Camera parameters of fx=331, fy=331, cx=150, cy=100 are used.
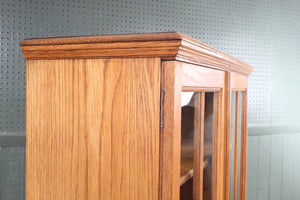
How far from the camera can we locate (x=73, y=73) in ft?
2.93

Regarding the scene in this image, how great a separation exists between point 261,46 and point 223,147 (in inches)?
63.5

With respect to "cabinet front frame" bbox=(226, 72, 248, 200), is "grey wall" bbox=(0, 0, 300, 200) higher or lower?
higher

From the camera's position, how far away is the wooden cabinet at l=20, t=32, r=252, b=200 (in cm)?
77

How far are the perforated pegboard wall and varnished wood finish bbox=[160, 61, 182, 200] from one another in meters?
1.21

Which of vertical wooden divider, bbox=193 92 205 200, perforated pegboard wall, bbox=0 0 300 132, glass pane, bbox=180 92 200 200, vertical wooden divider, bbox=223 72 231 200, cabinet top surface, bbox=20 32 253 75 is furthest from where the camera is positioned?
perforated pegboard wall, bbox=0 0 300 132

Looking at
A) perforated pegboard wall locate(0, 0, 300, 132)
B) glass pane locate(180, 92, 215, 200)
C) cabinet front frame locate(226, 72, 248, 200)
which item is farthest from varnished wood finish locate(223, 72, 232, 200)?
perforated pegboard wall locate(0, 0, 300, 132)

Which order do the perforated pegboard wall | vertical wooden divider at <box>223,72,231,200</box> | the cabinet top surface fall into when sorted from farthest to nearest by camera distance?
the perforated pegboard wall < vertical wooden divider at <box>223,72,231,200</box> < the cabinet top surface

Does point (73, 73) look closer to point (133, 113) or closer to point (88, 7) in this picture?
point (133, 113)

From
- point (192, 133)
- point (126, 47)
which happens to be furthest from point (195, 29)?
point (126, 47)

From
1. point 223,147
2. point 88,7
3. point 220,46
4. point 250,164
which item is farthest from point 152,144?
point 250,164

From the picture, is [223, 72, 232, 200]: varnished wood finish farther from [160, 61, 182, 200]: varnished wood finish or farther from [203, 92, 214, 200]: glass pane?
[160, 61, 182, 200]: varnished wood finish

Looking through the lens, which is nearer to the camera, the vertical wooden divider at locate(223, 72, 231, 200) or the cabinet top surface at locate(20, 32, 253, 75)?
the cabinet top surface at locate(20, 32, 253, 75)

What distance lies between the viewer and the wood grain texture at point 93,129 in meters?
0.80

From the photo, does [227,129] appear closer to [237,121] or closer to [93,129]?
[237,121]
